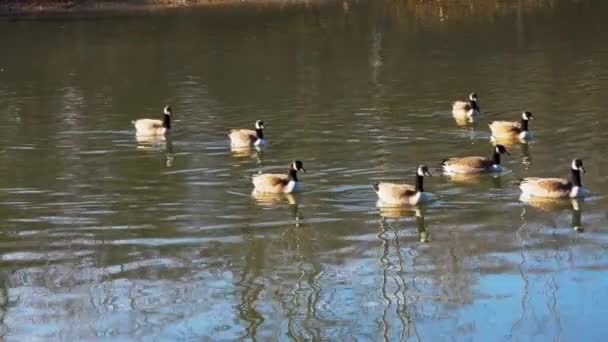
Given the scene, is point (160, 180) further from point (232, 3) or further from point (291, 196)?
point (232, 3)

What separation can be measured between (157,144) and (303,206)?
5613mm

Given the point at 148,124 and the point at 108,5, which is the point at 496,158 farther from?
the point at 108,5

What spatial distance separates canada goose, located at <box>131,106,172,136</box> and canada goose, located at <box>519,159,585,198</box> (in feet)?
26.1

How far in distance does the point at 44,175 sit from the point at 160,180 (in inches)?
77.0

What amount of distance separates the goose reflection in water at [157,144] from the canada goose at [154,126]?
0.34 ft

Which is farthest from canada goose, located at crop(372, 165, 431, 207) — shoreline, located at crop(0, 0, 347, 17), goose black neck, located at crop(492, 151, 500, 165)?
shoreline, located at crop(0, 0, 347, 17)

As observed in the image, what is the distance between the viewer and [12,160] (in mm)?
19234

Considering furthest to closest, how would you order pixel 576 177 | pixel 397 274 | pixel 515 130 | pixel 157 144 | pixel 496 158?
pixel 157 144 < pixel 515 130 < pixel 496 158 < pixel 576 177 < pixel 397 274

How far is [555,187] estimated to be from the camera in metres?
15.0

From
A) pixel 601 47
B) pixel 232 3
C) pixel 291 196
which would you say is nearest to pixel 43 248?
pixel 291 196

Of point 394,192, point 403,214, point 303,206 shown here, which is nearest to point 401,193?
point 394,192

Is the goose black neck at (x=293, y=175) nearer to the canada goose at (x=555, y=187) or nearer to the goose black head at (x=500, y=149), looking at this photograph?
the canada goose at (x=555, y=187)

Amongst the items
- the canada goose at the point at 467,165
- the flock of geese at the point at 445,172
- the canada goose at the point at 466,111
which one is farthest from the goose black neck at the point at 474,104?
the canada goose at the point at 467,165

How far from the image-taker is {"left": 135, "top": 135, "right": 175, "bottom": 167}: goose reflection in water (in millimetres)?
19423
